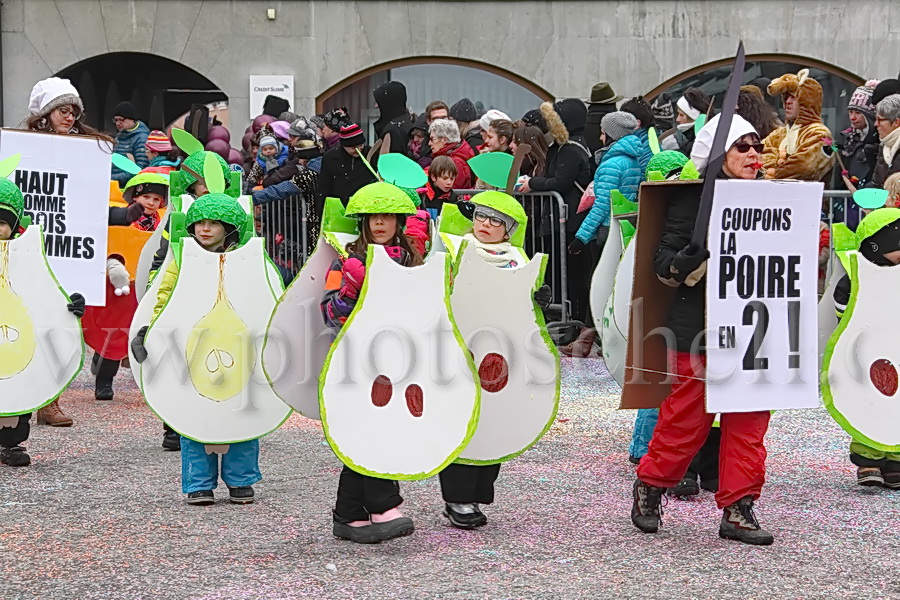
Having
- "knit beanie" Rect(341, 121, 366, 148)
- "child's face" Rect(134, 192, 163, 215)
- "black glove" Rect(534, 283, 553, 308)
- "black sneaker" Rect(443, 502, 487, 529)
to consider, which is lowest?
"black sneaker" Rect(443, 502, 487, 529)

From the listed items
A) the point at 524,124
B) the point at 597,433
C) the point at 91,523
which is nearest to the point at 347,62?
the point at 524,124

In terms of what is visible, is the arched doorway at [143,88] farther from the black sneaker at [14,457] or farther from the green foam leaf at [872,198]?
the green foam leaf at [872,198]

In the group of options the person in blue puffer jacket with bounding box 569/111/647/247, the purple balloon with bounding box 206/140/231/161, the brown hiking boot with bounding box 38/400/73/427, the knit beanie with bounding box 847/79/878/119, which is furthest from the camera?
the purple balloon with bounding box 206/140/231/161

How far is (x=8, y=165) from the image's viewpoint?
25.4ft

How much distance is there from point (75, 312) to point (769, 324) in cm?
374

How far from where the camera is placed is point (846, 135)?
11.4 m

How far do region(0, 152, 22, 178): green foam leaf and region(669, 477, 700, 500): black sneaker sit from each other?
4.08m

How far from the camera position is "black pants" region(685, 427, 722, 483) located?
6605 millimetres

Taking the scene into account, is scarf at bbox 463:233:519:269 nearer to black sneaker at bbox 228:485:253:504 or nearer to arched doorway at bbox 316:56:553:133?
black sneaker at bbox 228:485:253:504

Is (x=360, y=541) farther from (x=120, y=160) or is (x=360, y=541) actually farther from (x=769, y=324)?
(x=120, y=160)

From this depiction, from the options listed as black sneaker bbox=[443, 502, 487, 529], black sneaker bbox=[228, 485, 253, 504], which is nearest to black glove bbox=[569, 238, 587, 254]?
black sneaker bbox=[228, 485, 253, 504]

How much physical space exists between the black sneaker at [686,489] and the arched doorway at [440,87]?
13.1 m

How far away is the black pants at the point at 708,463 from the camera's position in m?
6.61

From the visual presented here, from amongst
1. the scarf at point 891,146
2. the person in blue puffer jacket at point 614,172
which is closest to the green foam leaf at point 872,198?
the scarf at point 891,146
